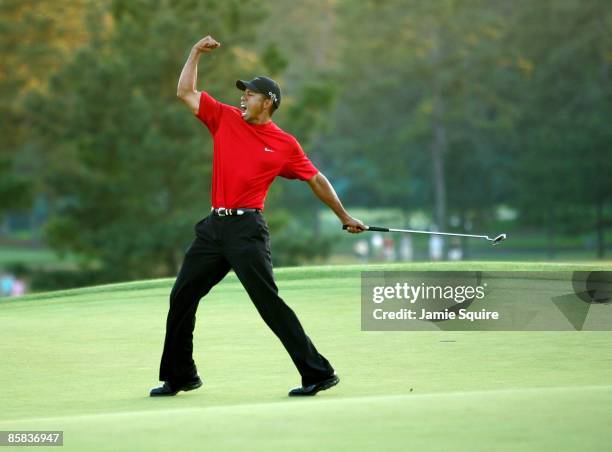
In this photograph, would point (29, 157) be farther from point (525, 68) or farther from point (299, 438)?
point (299, 438)

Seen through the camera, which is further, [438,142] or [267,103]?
[438,142]

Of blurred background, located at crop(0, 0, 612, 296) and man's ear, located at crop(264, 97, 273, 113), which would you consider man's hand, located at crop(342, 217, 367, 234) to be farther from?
blurred background, located at crop(0, 0, 612, 296)

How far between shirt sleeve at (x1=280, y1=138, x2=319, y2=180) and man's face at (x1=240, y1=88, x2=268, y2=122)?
30 cm

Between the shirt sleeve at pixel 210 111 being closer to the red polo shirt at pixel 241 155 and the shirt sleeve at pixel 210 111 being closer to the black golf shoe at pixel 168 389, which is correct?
the red polo shirt at pixel 241 155

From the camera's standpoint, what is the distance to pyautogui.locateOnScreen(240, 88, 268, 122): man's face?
8484mm

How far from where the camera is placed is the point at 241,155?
27.5 ft

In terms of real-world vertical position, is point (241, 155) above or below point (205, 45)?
below

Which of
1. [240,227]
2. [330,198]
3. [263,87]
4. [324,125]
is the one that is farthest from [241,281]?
[324,125]

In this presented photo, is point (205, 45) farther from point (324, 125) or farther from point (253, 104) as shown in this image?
point (324, 125)

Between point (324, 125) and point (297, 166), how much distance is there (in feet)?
158

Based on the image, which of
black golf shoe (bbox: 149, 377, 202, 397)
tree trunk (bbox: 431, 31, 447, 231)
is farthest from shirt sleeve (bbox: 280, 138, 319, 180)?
tree trunk (bbox: 431, 31, 447, 231)

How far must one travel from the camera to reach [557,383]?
27.7 ft

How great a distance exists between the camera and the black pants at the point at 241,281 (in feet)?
27.7

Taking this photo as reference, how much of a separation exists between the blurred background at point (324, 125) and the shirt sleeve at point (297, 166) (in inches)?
1669
